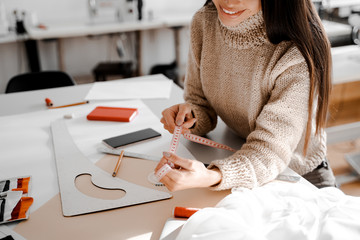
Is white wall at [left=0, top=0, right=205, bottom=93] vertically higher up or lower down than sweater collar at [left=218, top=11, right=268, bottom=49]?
lower down

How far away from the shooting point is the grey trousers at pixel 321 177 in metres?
1.20

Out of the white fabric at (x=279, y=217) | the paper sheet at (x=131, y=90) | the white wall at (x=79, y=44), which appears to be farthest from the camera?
the white wall at (x=79, y=44)

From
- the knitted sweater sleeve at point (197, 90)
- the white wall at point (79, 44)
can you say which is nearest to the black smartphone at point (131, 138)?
the knitted sweater sleeve at point (197, 90)

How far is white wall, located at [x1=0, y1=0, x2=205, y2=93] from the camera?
3.80 m

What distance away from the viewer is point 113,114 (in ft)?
4.40

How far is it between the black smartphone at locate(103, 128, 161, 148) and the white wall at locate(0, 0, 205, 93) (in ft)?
9.48

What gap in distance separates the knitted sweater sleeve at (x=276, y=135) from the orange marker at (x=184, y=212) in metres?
0.14

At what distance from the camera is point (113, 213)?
84cm

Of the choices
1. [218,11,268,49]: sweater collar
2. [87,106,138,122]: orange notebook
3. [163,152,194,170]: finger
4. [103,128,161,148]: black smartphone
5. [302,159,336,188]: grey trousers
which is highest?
[218,11,268,49]: sweater collar

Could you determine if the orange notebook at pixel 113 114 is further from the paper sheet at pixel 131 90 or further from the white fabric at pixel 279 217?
the white fabric at pixel 279 217

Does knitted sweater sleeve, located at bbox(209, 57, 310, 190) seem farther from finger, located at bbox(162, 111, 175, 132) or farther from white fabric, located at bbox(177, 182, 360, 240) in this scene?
finger, located at bbox(162, 111, 175, 132)

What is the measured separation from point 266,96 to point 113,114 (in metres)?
0.59

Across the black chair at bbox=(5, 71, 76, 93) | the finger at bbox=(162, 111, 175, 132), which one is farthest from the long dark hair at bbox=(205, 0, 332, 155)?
the black chair at bbox=(5, 71, 76, 93)

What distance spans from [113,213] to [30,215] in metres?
0.20
